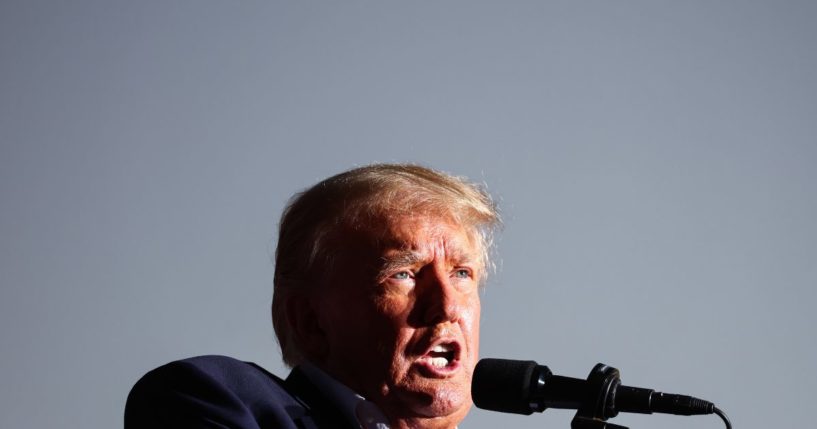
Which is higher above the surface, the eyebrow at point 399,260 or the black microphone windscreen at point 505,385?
the eyebrow at point 399,260

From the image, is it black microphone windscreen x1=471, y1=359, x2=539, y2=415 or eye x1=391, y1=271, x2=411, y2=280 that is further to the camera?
eye x1=391, y1=271, x2=411, y2=280

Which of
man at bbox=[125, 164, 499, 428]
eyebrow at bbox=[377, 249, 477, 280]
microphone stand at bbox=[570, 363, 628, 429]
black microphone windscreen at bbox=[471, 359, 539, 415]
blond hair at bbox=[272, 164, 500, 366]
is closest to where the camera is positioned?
microphone stand at bbox=[570, 363, 628, 429]

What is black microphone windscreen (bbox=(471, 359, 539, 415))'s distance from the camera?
6.84 feet

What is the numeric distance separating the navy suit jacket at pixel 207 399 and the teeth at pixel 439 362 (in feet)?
1.15

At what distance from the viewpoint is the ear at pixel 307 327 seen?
2.75 metres

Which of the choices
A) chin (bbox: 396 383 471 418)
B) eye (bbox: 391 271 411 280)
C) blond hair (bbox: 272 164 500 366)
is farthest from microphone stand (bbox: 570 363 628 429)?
blond hair (bbox: 272 164 500 366)

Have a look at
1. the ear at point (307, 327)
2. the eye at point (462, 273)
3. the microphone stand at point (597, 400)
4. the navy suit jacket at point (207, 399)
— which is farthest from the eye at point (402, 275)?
the microphone stand at point (597, 400)

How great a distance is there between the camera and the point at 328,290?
9.01 feet

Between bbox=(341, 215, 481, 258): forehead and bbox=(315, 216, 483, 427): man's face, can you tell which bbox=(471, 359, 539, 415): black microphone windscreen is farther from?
bbox=(341, 215, 481, 258): forehead

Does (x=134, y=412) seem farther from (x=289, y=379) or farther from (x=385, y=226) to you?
(x=385, y=226)

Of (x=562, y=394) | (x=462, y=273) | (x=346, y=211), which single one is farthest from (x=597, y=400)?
(x=346, y=211)

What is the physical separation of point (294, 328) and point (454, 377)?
476 mm

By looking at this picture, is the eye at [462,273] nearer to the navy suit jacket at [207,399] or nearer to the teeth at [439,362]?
the teeth at [439,362]

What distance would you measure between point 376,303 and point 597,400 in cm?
81
